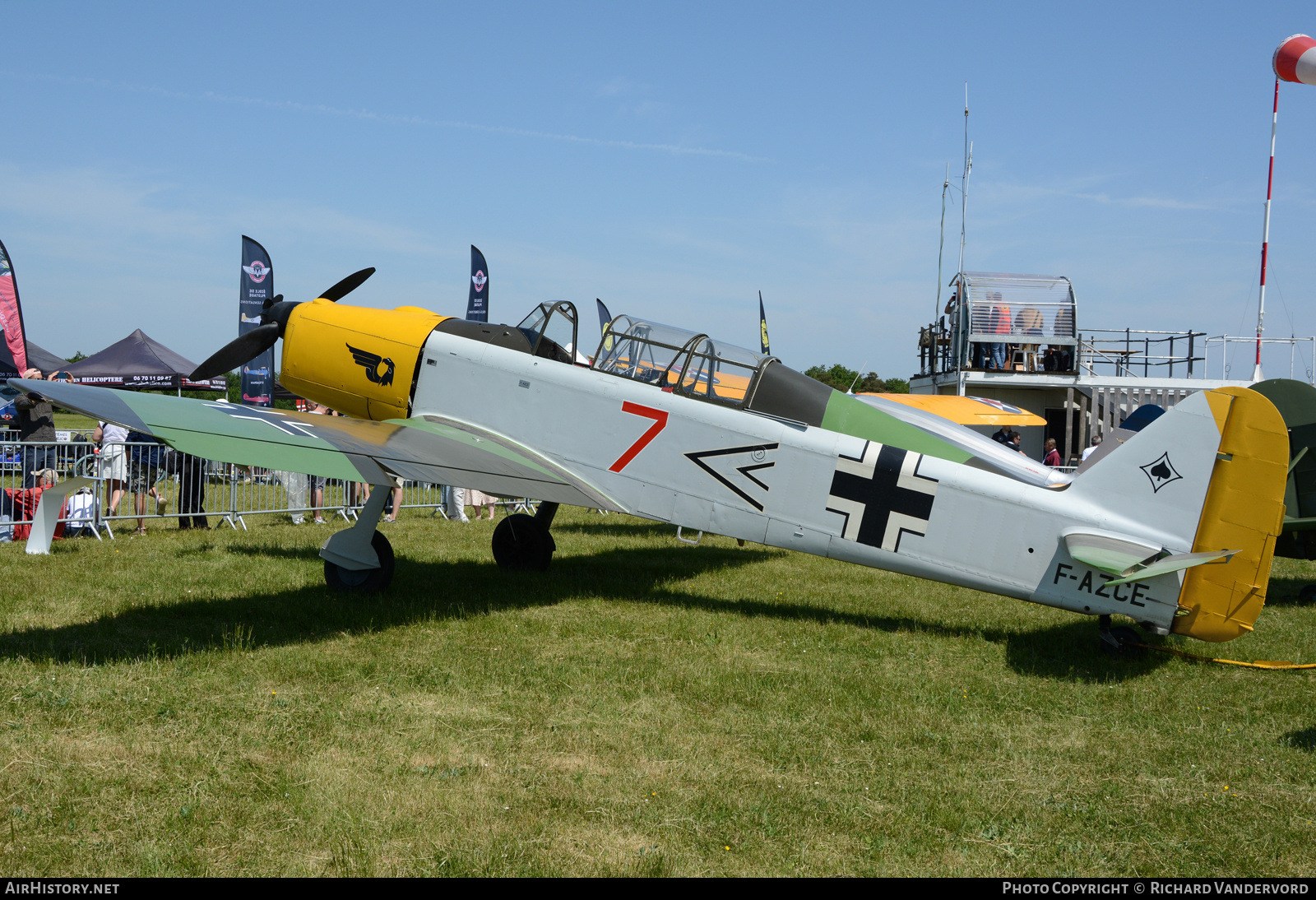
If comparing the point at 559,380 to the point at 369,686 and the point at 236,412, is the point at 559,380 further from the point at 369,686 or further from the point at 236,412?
the point at 369,686

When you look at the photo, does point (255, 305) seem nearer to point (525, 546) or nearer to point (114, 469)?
point (114, 469)

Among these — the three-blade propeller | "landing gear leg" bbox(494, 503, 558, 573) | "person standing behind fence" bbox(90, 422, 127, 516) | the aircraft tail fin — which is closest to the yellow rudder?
the aircraft tail fin

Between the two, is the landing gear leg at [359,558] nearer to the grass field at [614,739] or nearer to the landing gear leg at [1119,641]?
the grass field at [614,739]

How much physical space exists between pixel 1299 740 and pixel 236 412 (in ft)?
23.5

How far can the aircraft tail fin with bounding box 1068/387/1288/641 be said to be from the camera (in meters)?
5.52

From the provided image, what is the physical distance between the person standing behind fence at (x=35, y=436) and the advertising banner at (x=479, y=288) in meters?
10.6

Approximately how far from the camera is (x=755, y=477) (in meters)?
6.84

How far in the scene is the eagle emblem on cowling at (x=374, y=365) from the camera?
8148 millimetres

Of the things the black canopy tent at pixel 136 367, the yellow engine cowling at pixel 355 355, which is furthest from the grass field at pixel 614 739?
the black canopy tent at pixel 136 367

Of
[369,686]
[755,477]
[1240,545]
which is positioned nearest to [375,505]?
[369,686]

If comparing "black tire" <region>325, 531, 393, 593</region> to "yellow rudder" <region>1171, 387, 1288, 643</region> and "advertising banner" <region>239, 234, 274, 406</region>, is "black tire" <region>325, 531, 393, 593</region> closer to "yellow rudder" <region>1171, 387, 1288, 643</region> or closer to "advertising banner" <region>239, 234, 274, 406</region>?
"yellow rudder" <region>1171, 387, 1288, 643</region>

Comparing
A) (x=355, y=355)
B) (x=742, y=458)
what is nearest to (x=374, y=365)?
(x=355, y=355)

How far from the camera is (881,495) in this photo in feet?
21.2

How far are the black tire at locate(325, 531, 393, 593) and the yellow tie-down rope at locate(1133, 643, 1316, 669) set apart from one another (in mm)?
5788
